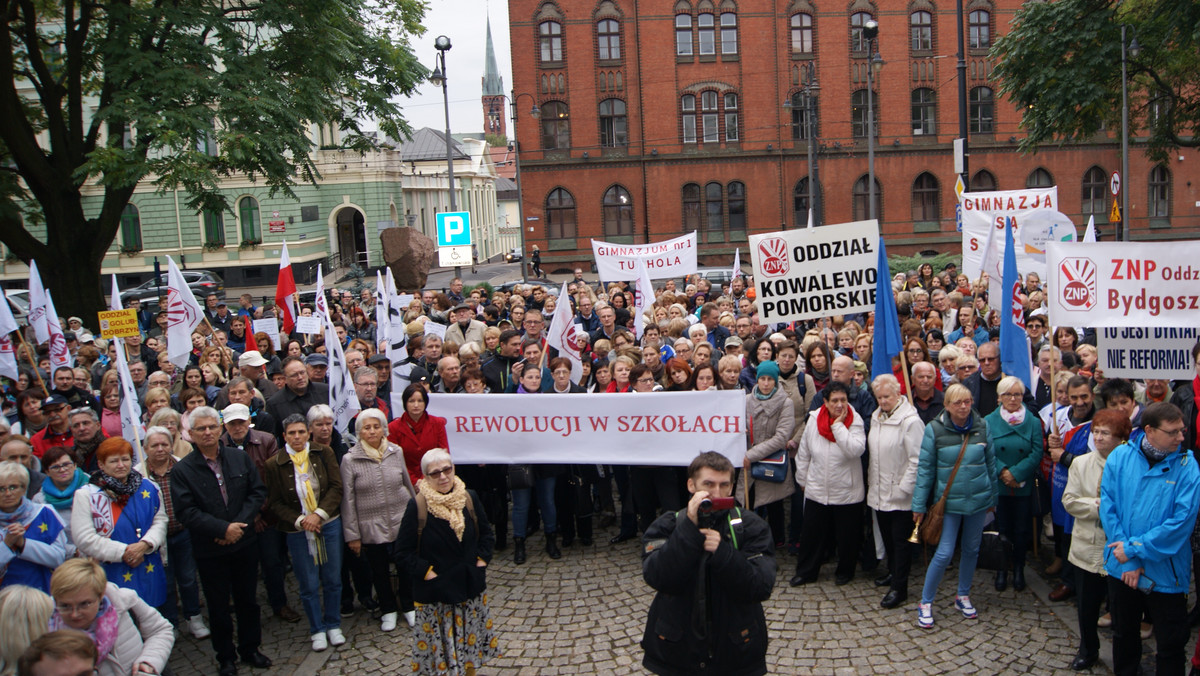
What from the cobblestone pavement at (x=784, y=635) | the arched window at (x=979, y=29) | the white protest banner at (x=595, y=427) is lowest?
the cobblestone pavement at (x=784, y=635)

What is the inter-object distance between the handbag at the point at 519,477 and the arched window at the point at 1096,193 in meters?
45.0

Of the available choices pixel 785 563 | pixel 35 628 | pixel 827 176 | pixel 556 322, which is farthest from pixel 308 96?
pixel 827 176

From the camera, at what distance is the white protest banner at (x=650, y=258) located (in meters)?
17.5

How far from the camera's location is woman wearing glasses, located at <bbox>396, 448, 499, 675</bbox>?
5480 mm

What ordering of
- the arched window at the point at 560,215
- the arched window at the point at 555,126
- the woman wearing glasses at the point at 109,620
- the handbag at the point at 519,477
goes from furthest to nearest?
1. the arched window at the point at 560,215
2. the arched window at the point at 555,126
3. the handbag at the point at 519,477
4. the woman wearing glasses at the point at 109,620

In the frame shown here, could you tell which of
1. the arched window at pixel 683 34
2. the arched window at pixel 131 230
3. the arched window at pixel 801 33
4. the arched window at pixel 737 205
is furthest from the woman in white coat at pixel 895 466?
the arched window at pixel 131 230

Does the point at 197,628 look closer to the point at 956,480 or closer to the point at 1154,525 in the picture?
the point at 956,480

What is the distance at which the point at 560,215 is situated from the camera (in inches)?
1767

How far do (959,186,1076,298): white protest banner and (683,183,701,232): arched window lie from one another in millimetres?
30048

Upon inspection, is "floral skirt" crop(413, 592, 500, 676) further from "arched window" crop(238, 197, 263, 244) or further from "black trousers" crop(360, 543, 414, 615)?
"arched window" crop(238, 197, 263, 244)

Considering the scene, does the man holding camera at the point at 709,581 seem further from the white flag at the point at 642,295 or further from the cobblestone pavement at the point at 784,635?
the white flag at the point at 642,295

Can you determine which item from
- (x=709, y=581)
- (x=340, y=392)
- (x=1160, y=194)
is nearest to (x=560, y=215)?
(x=1160, y=194)

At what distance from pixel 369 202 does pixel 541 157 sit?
10638mm

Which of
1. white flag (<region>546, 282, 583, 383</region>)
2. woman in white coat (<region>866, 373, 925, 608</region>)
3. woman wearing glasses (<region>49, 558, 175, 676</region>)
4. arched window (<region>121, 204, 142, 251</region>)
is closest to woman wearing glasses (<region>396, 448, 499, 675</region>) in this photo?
woman wearing glasses (<region>49, 558, 175, 676</region>)
